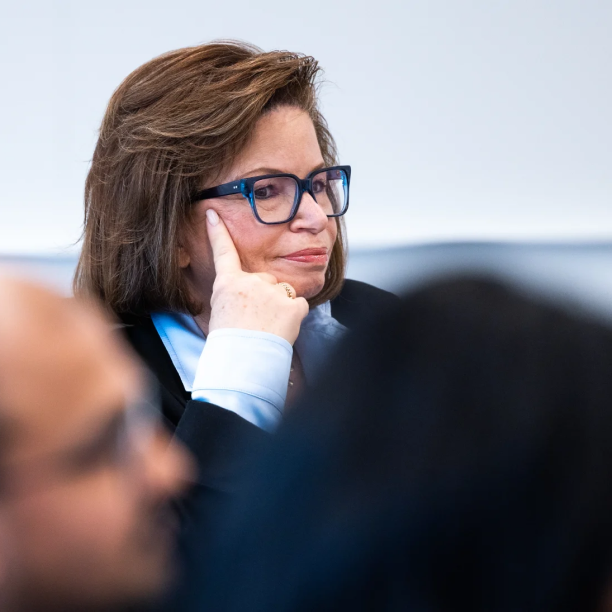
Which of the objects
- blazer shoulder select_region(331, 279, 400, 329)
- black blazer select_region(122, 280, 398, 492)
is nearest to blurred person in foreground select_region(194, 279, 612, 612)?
black blazer select_region(122, 280, 398, 492)

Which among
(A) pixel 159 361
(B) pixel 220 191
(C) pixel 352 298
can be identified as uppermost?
(B) pixel 220 191

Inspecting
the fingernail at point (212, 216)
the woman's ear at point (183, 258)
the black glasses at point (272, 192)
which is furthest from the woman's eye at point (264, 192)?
the woman's ear at point (183, 258)

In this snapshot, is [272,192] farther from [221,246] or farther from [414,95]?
[414,95]

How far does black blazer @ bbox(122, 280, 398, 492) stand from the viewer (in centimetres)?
60

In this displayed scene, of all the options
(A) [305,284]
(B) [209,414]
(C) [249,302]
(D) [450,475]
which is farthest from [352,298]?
(D) [450,475]

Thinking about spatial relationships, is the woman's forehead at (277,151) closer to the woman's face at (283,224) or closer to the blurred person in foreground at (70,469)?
the woman's face at (283,224)

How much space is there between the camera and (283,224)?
1.60 meters

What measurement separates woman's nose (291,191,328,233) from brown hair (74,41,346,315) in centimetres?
18

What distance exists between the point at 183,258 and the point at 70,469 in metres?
1.26

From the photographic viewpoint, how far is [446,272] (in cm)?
49

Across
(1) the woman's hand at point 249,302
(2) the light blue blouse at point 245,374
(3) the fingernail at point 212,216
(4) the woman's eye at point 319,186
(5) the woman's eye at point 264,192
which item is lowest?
(2) the light blue blouse at point 245,374

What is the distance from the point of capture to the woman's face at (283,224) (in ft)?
5.21

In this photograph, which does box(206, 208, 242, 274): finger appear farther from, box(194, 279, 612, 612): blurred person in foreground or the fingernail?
box(194, 279, 612, 612): blurred person in foreground

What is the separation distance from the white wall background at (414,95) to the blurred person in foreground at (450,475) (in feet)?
6.84
